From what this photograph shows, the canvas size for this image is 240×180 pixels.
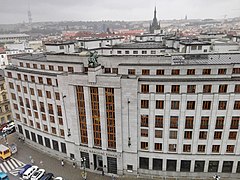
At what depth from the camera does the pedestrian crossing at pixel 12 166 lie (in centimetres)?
4991

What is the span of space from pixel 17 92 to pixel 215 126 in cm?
5407

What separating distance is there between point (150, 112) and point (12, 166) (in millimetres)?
38607

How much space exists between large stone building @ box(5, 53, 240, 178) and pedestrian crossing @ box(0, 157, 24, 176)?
44.3 feet

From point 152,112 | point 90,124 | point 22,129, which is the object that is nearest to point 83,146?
point 90,124

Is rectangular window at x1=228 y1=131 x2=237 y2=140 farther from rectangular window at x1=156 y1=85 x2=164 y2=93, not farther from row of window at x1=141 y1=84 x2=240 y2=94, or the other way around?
rectangular window at x1=156 y1=85 x2=164 y2=93

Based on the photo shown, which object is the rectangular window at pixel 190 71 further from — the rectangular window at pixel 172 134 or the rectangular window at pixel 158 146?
the rectangular window at pixel 158 146

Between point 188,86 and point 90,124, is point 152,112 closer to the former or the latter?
point 188,86

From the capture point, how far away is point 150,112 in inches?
1692

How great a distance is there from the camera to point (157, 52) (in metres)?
66.3

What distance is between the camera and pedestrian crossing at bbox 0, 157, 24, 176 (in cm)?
4991

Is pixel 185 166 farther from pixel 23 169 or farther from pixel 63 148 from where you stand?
pixel 23 169

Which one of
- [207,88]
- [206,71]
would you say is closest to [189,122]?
[207,88]

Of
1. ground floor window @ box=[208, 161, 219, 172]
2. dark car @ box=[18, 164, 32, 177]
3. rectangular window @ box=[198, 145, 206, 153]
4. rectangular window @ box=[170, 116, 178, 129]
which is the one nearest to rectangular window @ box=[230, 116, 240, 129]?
rectangular window @ box=[198, 145, 206, 153]

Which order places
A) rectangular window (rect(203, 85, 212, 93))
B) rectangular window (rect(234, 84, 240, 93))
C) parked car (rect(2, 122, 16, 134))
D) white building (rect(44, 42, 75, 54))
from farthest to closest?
1. parked car (rect(2, 122, 16, 134))
2. white building (rect(44, 42, 75, 54))
3. rectangular window (rect(203, 85, 212, 93))
4. rectangular window (rect(234, 84, 240, 93))
